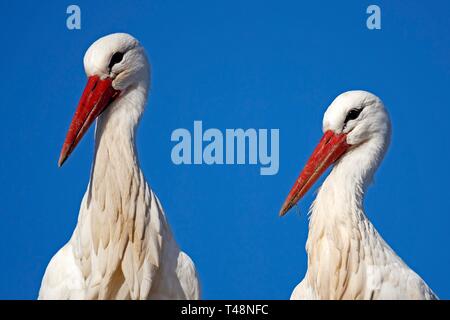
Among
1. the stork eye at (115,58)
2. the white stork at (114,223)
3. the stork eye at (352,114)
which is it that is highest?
the stork eye at (115,58)

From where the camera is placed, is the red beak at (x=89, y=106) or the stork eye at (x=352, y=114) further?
the stork eye at (x=352, y=114)

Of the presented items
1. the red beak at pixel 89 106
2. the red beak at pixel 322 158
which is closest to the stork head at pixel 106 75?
the red beak at pixel 89 106

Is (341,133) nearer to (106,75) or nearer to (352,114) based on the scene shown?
(352,114)

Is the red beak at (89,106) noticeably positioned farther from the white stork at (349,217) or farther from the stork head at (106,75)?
→ the white stork at (349,217)

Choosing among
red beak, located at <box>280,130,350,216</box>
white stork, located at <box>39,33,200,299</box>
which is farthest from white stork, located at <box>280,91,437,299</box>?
white stork, located at <box>39,33,200,299</box>

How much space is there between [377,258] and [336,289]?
0.21 metres

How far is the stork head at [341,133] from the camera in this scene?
6.37 metres

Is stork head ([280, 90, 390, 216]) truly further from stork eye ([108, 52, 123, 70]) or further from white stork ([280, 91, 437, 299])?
stork eye ([108, 52, 123, 70])

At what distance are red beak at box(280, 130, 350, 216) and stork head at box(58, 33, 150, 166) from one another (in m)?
Answer: 0.78

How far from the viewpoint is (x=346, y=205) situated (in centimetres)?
623
